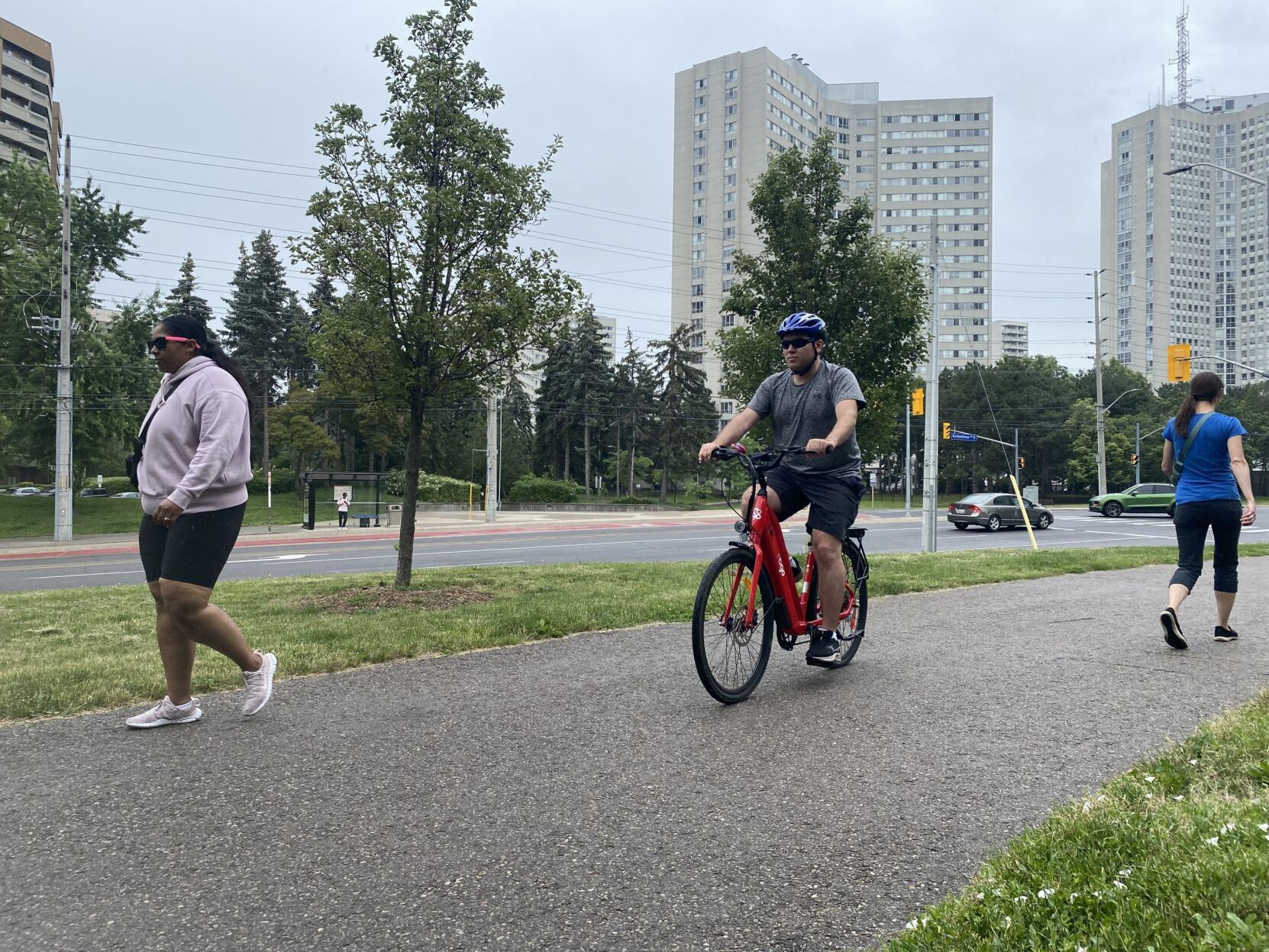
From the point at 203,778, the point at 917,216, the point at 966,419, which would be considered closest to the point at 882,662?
the point at 203,778

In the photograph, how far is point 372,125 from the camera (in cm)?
836

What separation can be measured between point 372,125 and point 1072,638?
731cm

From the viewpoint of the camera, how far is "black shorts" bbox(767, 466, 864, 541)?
4.56m

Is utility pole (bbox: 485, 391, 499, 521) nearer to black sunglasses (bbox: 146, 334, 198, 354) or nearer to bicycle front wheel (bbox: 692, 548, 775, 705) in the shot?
black sunglasses (bbox: 146, 334, 198, 354)

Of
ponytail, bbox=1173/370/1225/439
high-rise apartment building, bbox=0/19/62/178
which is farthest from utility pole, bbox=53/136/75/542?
high-rise apartment building, bbox=0/19/62/178

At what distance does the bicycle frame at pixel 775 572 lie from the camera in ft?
14.2

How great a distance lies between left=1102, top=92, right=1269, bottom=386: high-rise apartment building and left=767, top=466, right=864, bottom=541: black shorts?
441 ft

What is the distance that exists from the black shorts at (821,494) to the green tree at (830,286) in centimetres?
A: 763

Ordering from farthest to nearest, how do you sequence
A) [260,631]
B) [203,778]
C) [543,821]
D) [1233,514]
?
[260,631]
[1233,514]
[203,778]
[543,821]

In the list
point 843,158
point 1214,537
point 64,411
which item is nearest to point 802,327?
point 1214,537

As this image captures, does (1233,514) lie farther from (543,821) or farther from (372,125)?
(372,125)

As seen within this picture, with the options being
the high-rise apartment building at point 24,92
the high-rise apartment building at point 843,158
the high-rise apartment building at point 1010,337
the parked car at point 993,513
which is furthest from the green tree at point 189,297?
the high-rise apartment building at point 1010,337

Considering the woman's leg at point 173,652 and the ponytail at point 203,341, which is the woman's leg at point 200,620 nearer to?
the woman's leg at point 173,652

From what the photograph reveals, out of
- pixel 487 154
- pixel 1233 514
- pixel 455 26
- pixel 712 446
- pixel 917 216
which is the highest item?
pixel 917 216
